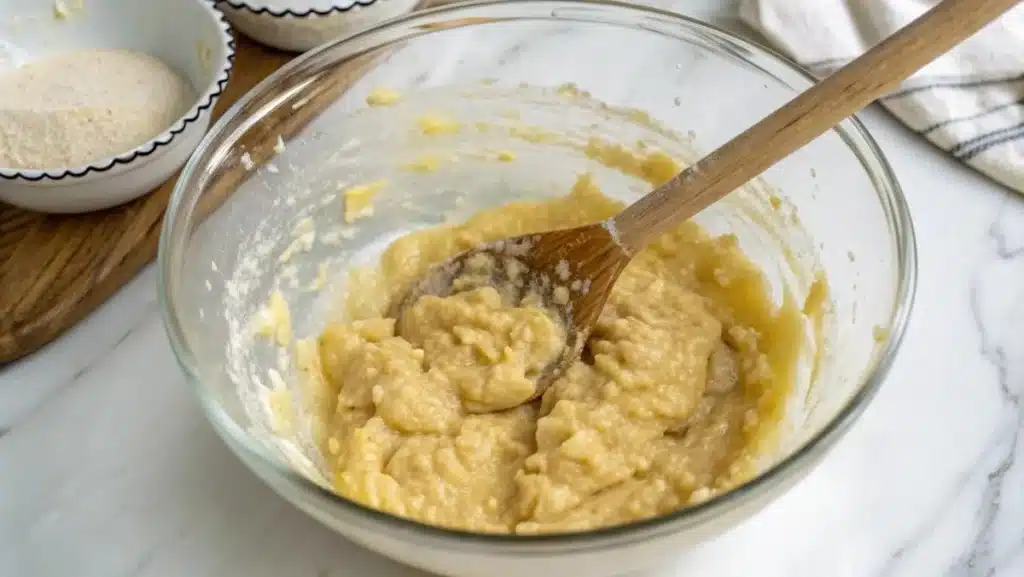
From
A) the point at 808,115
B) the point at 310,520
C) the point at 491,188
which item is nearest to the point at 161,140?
the point at 491,188

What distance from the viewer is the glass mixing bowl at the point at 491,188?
92cm

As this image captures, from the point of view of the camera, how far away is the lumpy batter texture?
104cm

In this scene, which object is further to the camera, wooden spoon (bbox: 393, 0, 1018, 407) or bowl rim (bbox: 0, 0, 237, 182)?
bowl rim (bbox: 0, 0, 237, 182)

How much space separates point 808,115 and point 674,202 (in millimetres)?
188

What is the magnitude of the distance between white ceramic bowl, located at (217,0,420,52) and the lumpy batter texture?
1.72 ft

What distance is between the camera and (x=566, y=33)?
4.32 ft

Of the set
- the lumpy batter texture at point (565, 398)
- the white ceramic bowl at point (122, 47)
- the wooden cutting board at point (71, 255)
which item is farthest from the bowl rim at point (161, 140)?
the lumpy batter texture at point (565, 398)

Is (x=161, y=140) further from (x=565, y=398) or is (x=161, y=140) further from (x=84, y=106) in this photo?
(x=565, y=398)

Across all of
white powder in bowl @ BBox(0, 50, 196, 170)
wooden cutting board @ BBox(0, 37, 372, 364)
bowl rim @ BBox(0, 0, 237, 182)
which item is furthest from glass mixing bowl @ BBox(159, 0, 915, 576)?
white powder in bowl @ BBox(0, 50, 196, 170)

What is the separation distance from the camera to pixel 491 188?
1.42m

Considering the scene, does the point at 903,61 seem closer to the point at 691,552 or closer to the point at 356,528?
the point at 691,552

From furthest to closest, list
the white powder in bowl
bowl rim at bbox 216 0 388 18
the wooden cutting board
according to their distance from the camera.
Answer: bowl rim at bbox 216 0 388 18, the white powder in bowl, the wooden cutting board

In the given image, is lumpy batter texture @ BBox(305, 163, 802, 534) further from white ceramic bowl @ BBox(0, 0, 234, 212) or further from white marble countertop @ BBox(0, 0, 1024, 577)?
white ceramic bowl @ BBox(0, 0, 234, 212)

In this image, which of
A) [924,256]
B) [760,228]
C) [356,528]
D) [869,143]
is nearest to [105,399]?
[356,528]
